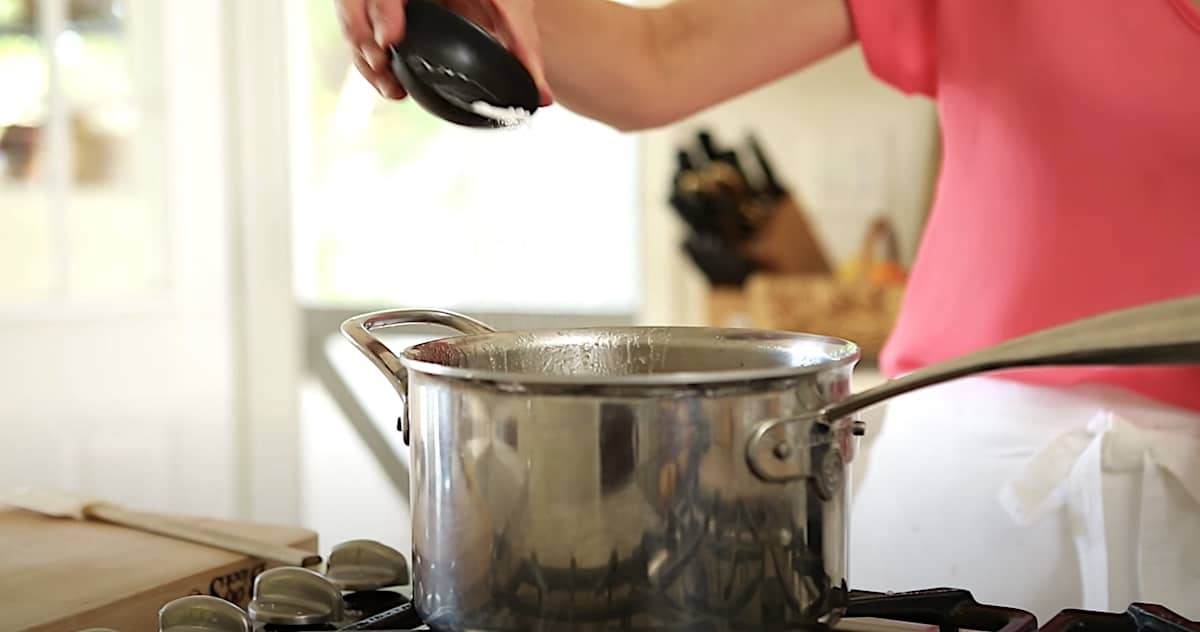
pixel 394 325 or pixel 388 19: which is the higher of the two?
pixel 388 19

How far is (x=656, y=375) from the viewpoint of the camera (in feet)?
1.38

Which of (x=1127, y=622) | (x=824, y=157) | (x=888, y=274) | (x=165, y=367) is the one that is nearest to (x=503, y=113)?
(x=1127, y=622)

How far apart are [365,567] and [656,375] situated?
0.77 feet

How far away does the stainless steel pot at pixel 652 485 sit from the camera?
0.40 meters

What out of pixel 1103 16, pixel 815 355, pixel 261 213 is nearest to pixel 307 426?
pixel 261 213

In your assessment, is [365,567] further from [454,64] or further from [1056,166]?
[1056,166]

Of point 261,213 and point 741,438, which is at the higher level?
point 261,213

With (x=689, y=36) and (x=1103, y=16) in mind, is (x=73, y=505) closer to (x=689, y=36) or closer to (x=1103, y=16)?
(x=689, y=36)

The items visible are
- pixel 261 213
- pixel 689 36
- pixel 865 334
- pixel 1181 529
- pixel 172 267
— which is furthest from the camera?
pixel 261 213

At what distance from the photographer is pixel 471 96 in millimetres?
562

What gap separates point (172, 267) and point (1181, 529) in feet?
5.46

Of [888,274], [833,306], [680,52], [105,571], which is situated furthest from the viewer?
[888,274]

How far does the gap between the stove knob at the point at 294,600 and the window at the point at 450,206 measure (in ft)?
6.20

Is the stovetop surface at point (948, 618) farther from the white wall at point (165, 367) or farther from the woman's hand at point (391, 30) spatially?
the white wall at point (165, 367)
